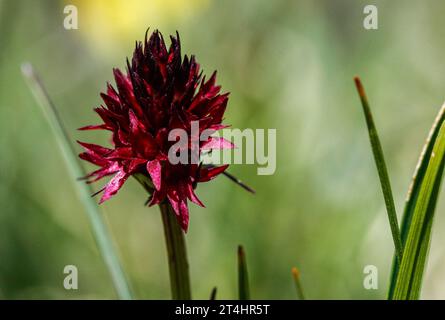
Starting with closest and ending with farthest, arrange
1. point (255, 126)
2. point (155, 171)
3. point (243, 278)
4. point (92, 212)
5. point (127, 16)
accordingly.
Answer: point (155, 171) → point (243, 278) → point (92, 212) → point (255, 126) → point (127, 16)

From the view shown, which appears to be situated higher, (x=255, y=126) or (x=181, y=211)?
(x=255, y=126)

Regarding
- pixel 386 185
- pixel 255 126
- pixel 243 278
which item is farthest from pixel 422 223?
pixel 255 126

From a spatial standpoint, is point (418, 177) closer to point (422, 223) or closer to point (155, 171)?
point (422, 223)

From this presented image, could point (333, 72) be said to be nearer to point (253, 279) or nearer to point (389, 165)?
point (389, 165)

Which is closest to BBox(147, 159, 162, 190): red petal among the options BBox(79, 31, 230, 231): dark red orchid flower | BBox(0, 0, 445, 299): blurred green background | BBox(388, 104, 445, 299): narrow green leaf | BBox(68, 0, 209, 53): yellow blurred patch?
BBox(79, 31, 230, 231): dark red orchid flower

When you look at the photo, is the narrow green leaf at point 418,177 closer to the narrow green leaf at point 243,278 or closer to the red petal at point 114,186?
the narrow green leaf at point 243,278
